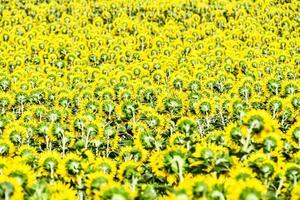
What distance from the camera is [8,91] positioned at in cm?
1220

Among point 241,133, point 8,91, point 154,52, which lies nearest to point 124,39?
point 154,52

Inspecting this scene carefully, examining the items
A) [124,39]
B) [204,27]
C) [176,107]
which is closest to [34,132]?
[176,107]

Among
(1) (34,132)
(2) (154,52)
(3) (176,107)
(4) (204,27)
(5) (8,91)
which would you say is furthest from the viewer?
(4) (204,27)

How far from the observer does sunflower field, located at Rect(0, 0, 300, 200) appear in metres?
4.18

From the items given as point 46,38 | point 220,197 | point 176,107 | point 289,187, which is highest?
point 46,38

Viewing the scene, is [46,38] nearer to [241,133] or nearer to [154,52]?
[154,52]

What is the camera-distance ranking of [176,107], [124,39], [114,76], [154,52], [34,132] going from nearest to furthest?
[34,132] < [176,107] < [114,76] < [154,52] < [124,39]

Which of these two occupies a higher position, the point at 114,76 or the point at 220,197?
the point at 114,76

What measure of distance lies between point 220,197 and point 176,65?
12.3 metres

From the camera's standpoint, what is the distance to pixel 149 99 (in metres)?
10.2

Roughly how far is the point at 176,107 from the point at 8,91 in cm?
519

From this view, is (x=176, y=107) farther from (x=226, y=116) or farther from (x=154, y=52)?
(x=154, y=52)

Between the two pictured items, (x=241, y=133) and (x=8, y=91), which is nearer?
(x=241, y=133)

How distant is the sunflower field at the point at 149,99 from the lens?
13.7 feet
